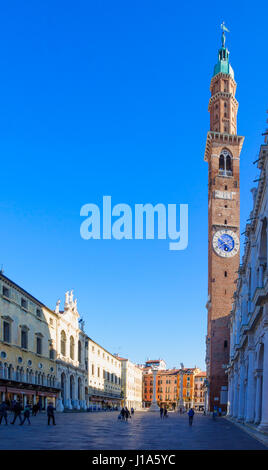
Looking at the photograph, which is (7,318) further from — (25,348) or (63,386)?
(63,386)

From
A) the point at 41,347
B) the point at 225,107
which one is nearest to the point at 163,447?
the point at 41,347

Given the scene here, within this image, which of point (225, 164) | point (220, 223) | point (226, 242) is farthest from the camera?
point (225, 164)

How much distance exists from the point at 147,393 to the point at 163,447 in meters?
143

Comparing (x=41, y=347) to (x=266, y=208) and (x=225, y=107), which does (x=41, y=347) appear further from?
(x=225, y=107)

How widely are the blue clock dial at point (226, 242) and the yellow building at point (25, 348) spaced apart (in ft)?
79.5

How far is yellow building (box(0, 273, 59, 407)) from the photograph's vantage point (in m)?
41.2

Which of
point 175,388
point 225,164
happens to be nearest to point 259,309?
point 225,164

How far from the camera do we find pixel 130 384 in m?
122

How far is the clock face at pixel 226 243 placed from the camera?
215ft

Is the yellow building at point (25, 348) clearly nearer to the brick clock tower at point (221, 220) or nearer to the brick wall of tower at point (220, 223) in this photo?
the brick wall of tower at point (220, 223)

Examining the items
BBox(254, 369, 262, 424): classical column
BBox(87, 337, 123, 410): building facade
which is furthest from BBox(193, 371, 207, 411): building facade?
BBox(254, 369, 262, 424): classical column

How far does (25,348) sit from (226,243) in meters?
31.8

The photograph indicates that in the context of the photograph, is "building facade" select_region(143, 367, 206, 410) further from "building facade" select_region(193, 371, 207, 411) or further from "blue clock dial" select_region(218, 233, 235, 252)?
"blue clock dial" select_region(218, 233, 235, 252)

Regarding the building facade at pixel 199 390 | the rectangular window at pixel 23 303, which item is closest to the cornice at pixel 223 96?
the rectangular window at pixel 23 303
